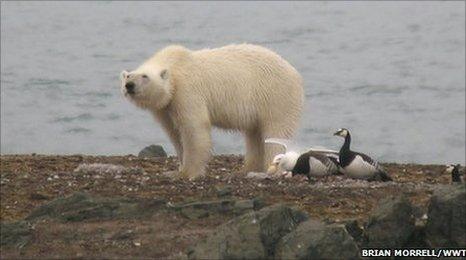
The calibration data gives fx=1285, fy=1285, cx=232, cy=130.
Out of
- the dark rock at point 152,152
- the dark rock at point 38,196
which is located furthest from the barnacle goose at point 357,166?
the dark rock at point 152,152

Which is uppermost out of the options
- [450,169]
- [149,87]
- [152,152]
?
[149,87]

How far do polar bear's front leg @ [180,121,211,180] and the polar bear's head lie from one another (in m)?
0.37

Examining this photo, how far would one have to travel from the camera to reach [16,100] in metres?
27.6

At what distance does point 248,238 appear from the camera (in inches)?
328

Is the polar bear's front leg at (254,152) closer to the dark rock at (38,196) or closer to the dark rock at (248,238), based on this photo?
the dark rock at (38,196)

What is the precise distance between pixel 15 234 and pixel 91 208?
778 millimetres

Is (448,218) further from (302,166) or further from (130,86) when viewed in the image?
(130,86)

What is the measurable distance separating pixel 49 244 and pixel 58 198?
941mm

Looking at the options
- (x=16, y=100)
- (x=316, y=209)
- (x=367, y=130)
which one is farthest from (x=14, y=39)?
(x=316, y=209)

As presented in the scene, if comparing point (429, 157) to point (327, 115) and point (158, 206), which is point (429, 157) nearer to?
point (327, 115)

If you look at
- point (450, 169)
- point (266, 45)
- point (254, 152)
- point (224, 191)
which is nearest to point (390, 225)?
point (224, 191)

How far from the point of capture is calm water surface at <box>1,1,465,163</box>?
24953 millimetres

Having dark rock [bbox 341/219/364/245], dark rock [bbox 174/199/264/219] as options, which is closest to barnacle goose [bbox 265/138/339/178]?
dark rock [bbox 174/199/264/219]

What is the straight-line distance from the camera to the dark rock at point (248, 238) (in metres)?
8.30
